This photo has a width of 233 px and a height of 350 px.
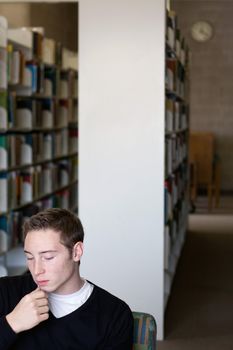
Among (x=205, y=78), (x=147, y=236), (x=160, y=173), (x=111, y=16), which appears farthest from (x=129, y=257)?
(x=205, y=78)

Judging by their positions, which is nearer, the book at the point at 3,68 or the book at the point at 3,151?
the book at the point at 3,68

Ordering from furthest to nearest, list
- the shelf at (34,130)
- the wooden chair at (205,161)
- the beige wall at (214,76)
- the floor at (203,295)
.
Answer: the beige wall at (214,76)
the wooden chair at (205,161)
the shelf at (34,130)
the floor at (203,295)

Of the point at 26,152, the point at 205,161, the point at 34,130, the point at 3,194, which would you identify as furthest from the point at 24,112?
the point at 205,161

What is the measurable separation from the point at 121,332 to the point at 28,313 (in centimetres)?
29

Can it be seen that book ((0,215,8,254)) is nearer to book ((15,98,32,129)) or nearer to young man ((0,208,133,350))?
book ((15,98,32,129))

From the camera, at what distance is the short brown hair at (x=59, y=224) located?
1888 mm

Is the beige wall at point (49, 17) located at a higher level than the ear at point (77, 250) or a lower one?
higher

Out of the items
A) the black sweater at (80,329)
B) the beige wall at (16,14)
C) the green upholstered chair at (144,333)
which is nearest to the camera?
the black sweater at (80,329)

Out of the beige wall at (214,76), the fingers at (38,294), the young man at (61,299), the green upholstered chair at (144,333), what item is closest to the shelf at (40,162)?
the green upholstered chair at (144,333)

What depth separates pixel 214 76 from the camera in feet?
45.1

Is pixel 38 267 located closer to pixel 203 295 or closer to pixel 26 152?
pixel 203 295

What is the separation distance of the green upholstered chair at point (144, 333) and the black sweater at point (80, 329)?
0.17 meters

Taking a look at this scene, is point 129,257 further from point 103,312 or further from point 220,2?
point 220,2

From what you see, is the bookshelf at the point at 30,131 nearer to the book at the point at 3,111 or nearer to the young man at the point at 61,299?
the book at the point at 3,111
